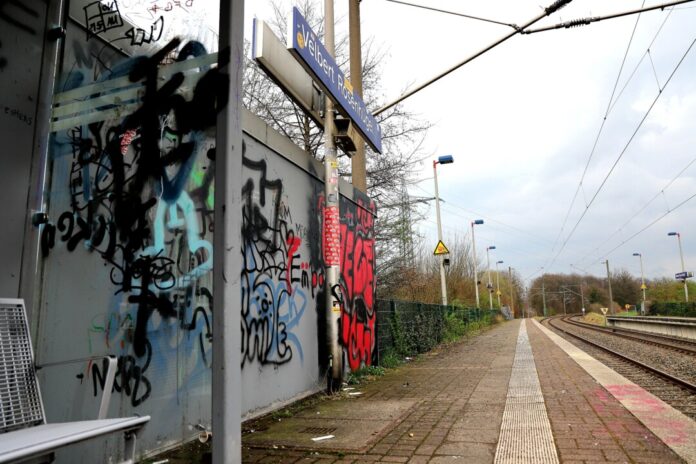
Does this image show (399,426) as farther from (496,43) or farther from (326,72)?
(496,43)

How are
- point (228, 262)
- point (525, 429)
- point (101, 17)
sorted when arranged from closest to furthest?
point (228, 262) < point (101, 17) < point (525, 429)

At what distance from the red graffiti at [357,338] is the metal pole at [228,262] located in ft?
16.0

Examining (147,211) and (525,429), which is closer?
(147,211)

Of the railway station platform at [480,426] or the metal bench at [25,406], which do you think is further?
the railway station platform at [480,426]

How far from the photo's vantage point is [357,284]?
8.80m

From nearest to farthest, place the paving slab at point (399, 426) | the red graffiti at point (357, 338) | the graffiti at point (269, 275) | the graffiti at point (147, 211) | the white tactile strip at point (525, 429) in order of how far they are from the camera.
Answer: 1. the graffiti at point (147, 211)
2. the white tactile strip at point (525, 429)
3. the paving slab at point (399, 426)
4. the graffiti at point (269, 275)
5. the red graffiti at point (357, 338)

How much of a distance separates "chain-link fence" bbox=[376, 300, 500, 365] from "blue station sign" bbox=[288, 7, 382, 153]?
3.87 metres

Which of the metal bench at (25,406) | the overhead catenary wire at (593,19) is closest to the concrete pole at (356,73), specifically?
the overhead catenary wire at (593,19)

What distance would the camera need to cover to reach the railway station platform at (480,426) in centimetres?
387

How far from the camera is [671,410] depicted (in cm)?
575

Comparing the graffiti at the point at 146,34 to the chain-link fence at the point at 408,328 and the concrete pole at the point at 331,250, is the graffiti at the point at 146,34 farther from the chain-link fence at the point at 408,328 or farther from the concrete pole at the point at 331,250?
the chain-link fence at the point at 408,328

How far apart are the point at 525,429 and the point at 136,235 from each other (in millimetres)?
3834

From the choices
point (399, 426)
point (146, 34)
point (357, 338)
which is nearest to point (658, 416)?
point (399, 426)

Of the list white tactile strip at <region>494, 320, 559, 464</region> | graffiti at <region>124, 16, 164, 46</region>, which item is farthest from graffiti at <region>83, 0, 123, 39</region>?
white tactile strip at <region>494, 320, 559, 464</region>
